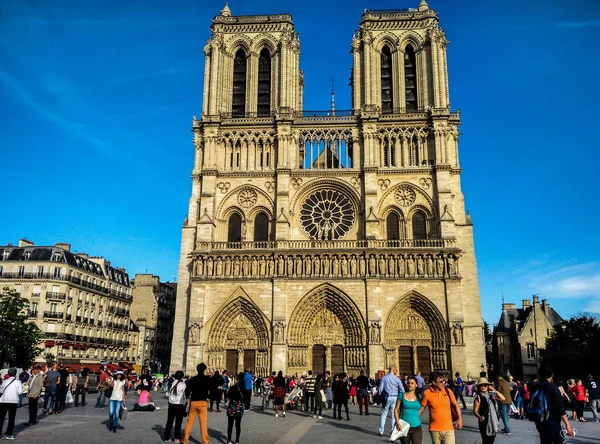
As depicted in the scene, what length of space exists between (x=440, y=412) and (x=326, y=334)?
24120mm

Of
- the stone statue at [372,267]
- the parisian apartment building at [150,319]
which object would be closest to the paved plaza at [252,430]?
the stone statue at [372,267]

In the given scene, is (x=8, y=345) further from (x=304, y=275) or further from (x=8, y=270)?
(x=304, y=275)

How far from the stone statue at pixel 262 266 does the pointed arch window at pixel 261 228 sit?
218 cm

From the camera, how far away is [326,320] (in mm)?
31422

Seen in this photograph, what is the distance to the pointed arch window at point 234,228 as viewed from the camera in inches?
1330

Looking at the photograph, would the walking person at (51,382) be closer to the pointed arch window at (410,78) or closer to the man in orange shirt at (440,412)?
the man in orange shirt at (440,412)

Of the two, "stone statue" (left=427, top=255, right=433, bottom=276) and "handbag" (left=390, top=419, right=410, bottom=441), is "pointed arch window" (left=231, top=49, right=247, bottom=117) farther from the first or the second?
"handbag" (left=390, top=419, right=410, bottom=441)

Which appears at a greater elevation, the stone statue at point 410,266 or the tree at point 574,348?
the stone statue at point 410,266

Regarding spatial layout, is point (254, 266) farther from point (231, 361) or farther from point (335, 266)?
point (231, 361)

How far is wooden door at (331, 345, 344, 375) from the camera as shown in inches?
1218

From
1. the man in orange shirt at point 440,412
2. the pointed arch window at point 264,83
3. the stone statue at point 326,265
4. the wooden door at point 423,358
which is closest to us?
the man in orange shirt at point 440,412

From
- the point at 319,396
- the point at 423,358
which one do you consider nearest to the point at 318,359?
the point at 423,358

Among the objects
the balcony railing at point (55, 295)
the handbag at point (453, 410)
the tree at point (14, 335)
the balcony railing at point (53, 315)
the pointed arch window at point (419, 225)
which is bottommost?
the handbag at point (453, 410)

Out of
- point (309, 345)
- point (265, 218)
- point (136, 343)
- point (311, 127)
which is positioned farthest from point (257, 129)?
point (136, 343)
